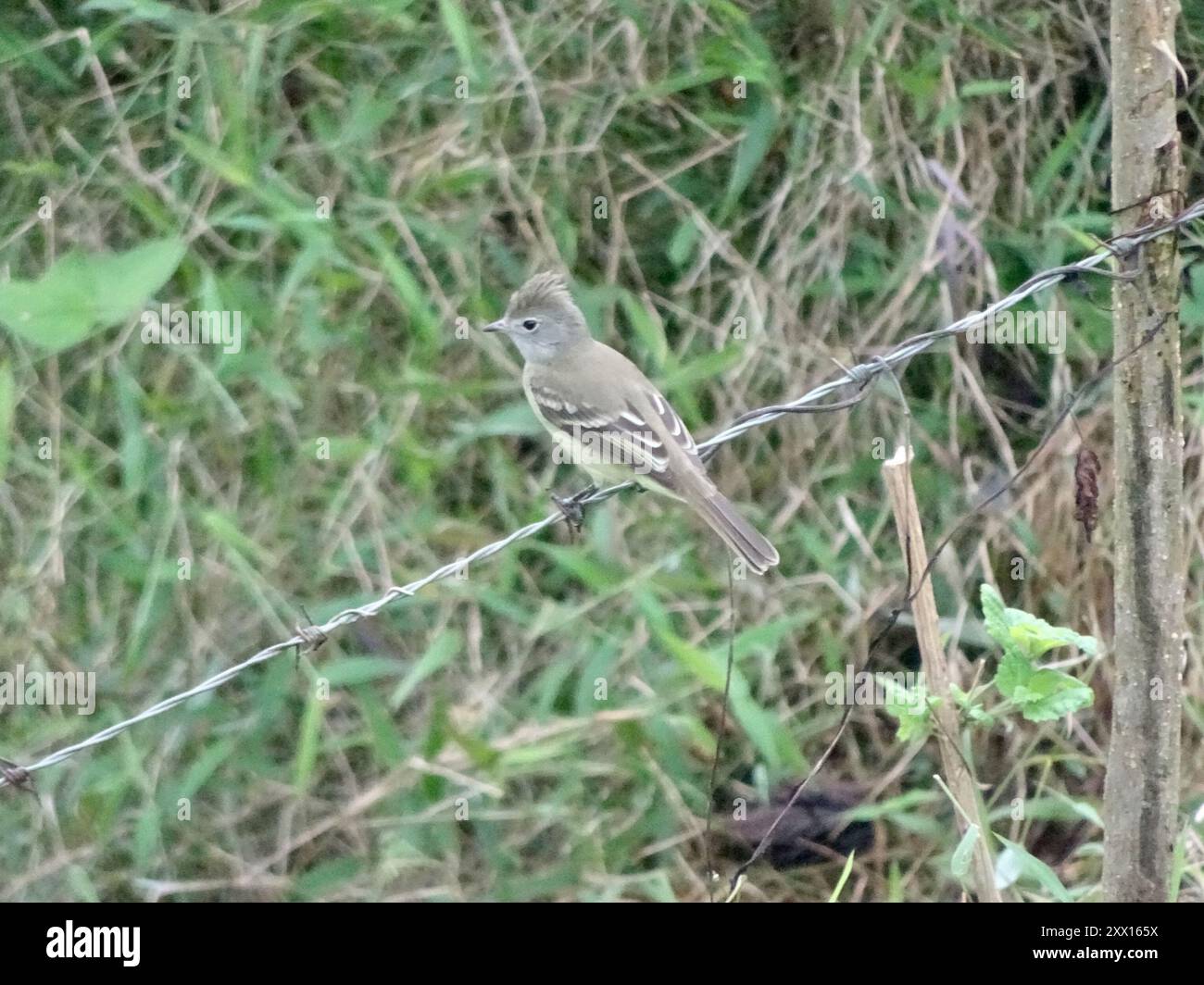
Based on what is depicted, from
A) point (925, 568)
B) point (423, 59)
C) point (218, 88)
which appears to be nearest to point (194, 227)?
point (218, 88)

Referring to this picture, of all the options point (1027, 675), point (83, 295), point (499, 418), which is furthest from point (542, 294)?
point (1027, 675)

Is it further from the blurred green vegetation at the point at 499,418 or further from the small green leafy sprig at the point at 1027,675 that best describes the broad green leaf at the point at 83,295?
the small green leafy sprig at the point at 1027,675

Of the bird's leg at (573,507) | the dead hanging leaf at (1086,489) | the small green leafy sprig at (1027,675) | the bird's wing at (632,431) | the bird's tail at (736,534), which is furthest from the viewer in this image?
the bird's wing at (632,431)

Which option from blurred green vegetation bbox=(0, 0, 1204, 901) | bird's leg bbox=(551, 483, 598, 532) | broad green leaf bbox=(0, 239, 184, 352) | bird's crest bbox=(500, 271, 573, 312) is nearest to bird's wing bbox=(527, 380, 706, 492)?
bird's leg bbox=(551, 483, 598, 532)

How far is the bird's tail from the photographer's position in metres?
4.61

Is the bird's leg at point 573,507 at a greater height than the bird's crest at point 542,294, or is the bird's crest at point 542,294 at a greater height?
the bird's crest at point 542,294

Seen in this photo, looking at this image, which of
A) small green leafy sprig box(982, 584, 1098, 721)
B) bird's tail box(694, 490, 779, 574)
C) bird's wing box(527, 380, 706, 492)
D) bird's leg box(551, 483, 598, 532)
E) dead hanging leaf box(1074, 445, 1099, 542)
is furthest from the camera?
bird's wing box(527, 380, 706, 492)

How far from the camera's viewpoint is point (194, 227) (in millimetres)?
5703

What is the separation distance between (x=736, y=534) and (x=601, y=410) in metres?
0.75

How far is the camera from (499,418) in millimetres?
5652

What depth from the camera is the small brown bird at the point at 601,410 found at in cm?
481

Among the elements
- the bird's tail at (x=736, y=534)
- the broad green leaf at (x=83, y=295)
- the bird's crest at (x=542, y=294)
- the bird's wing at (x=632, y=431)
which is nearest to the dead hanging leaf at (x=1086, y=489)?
the bird's tail at (x=736, y=534)

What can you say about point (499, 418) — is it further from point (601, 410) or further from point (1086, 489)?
point (1086, 489)

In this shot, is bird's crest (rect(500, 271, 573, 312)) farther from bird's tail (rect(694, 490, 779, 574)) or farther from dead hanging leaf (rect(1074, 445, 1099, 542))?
dead hanging leaf (rect(1074, 445, 1099, 542))
